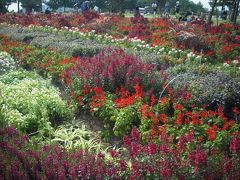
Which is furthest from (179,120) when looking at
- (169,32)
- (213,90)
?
(169,32)

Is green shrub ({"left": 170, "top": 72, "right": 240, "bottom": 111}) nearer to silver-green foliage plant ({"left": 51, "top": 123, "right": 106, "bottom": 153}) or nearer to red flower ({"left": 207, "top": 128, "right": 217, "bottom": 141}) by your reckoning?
red flower ({"left": 207, "top": 128, "right": 217, "bottom": 141})

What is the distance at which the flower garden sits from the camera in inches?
135

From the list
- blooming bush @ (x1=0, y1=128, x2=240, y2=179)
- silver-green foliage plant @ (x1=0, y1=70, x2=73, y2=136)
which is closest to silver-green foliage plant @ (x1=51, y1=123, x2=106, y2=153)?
silver-green foliage plant @ (x1=0, y1=70, x2=73, y2=136)

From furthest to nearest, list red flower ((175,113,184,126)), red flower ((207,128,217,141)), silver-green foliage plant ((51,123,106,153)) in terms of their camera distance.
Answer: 1. silver-green foliage plant ((51,123,106,153))
2. red flower ((175,113,184,126))
3. red flower ((207,128,217,141))

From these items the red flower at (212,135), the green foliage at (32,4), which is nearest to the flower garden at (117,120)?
the red flower at (212,135)

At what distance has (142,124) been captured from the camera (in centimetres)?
551

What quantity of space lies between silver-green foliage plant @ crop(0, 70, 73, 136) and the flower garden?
0.7 inches

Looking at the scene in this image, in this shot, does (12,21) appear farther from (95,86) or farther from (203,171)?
(203,171)

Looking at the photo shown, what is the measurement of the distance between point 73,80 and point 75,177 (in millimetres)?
4430

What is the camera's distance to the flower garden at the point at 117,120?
11.2 ft

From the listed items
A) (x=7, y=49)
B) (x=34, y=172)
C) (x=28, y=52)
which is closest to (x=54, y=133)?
(x=34, y=172)

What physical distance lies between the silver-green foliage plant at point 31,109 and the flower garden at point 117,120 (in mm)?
18

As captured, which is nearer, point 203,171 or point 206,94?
point 203,171

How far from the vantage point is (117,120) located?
5777mm
